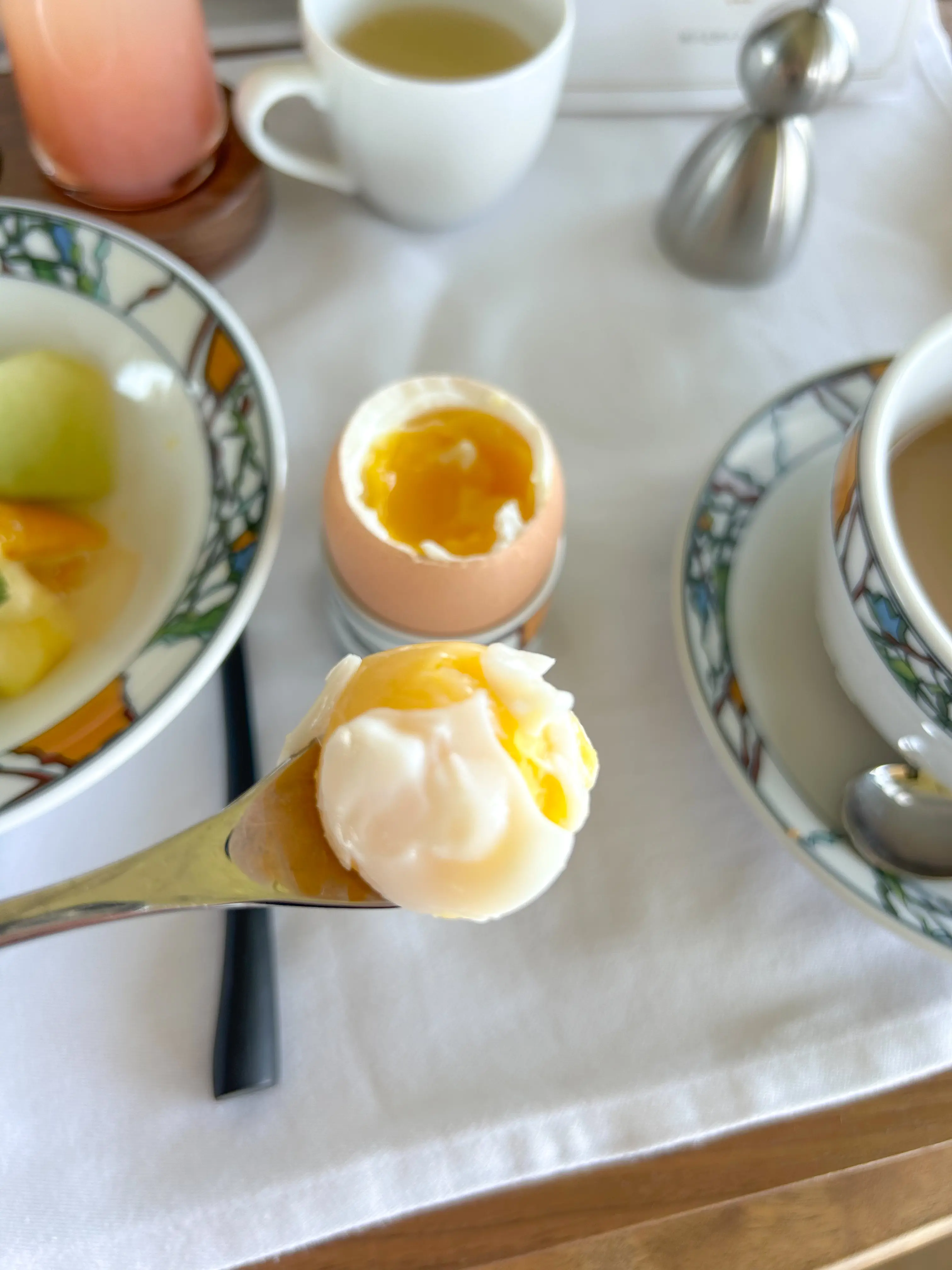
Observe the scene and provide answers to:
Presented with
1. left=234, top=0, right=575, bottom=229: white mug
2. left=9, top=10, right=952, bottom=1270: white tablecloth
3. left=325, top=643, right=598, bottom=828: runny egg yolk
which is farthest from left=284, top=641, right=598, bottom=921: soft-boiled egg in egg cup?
left=234, top=0, right=575, bottom=229: white mug

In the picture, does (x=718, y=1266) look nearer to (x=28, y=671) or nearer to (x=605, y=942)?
(x=605, y=942)

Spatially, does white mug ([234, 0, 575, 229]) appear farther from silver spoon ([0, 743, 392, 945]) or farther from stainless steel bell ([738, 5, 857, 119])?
silver spoon ([0, 743, 392, 945])

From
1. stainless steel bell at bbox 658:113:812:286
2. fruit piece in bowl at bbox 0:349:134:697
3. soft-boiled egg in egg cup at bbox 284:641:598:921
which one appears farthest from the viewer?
stainless steel bell at bbox 658:113:812:286

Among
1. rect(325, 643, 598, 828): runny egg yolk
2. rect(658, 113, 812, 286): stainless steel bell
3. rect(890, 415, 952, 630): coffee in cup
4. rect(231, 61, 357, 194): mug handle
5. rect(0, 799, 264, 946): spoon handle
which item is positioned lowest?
rect(0, 799, 264, 946): spoon handle

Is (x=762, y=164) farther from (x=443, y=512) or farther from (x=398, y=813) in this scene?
(x=398, y=813)

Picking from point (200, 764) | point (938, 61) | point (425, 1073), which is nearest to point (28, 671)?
point (200, 764)

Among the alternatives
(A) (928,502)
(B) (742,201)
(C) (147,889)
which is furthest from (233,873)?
(B) (742,201)

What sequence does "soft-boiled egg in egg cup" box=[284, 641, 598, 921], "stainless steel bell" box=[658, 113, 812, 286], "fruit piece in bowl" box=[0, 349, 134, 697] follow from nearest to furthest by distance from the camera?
1. "soft-boiled egg in egg cup" box=[284, 641, 598, 921]
2. "fruit piece in bowl" box=[0, 349, 134, 697]
3. "stainless steel bell" box=[658, 113, 812, 286]
